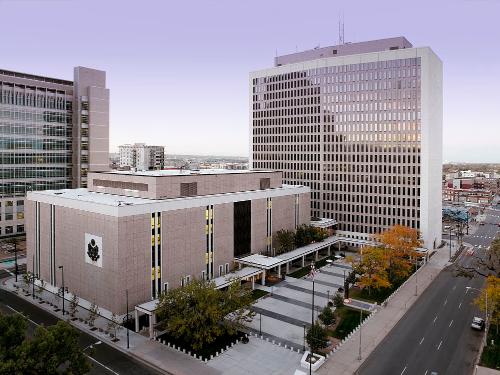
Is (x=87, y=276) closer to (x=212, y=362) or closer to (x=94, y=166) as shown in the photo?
(x=212, y=362)

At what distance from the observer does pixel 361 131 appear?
377ft

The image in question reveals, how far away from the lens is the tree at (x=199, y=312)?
53.6 m

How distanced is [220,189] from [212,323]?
116ft

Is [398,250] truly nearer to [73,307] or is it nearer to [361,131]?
→ [361,131]

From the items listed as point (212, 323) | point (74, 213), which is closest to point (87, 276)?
point (74, 213)

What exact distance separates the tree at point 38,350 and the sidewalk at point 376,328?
96.1 ft

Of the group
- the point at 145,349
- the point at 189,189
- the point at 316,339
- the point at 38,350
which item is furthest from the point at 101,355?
the point at 189,189

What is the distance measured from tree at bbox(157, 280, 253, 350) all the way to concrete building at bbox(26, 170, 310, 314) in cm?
974

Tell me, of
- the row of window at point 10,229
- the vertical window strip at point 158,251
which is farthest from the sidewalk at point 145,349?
the row of window at point 10,229

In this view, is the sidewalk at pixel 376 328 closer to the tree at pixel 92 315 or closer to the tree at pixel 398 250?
the tree at pixel 398 250

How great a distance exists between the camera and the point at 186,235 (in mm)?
72312

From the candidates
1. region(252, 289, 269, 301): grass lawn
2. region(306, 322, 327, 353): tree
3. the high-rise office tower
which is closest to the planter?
region(306, 322, 327, 353): tree

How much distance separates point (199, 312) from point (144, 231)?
59.2 ft

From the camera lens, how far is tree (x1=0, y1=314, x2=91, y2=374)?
117 feet
